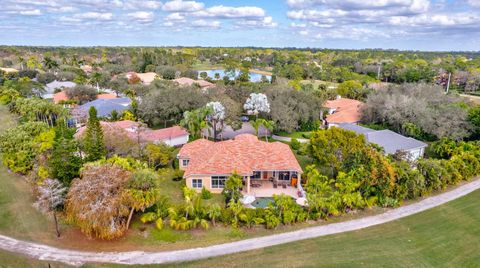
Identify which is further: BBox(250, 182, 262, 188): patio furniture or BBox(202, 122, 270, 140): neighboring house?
BBox(202, 122, 270, 140): neighboring house

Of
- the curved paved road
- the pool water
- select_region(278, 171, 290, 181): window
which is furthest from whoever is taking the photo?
select_region(278, 171, 290, 181): window

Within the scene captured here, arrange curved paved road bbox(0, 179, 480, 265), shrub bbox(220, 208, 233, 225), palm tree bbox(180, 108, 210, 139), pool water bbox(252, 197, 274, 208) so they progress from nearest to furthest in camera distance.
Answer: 1. curved paved road bbox(0, 179, 480, 265)
2. shrub bbox(220, 208, 233, 225)
3. pool water bbox(252, 197, 274, 208)
4. palm tree bbox(180, 108, 210, 139)

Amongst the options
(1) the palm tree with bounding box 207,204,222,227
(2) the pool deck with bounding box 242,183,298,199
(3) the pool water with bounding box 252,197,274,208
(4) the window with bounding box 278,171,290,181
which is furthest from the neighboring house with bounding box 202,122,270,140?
(1) the palm tree with bounding box 207,204,222,227

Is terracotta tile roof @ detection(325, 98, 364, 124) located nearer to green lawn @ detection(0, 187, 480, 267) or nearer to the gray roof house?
green lawn @ detection(0, 187, 480, 267)

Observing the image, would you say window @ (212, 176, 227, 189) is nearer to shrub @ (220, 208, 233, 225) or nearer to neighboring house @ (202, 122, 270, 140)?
shrub @ (220, 208, 233, 225)

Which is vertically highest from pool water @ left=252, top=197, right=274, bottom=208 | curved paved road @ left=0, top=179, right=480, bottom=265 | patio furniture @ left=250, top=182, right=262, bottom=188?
patio furniture @ left=250, top=182, right=262, bottom=188

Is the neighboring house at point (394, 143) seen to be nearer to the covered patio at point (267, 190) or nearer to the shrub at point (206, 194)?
the covered patio at point (267, 190)

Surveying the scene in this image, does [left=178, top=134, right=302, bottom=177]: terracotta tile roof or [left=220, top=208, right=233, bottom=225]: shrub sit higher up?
[left=178, top=134, right=302, bottom=177]: terracotta tile roof
